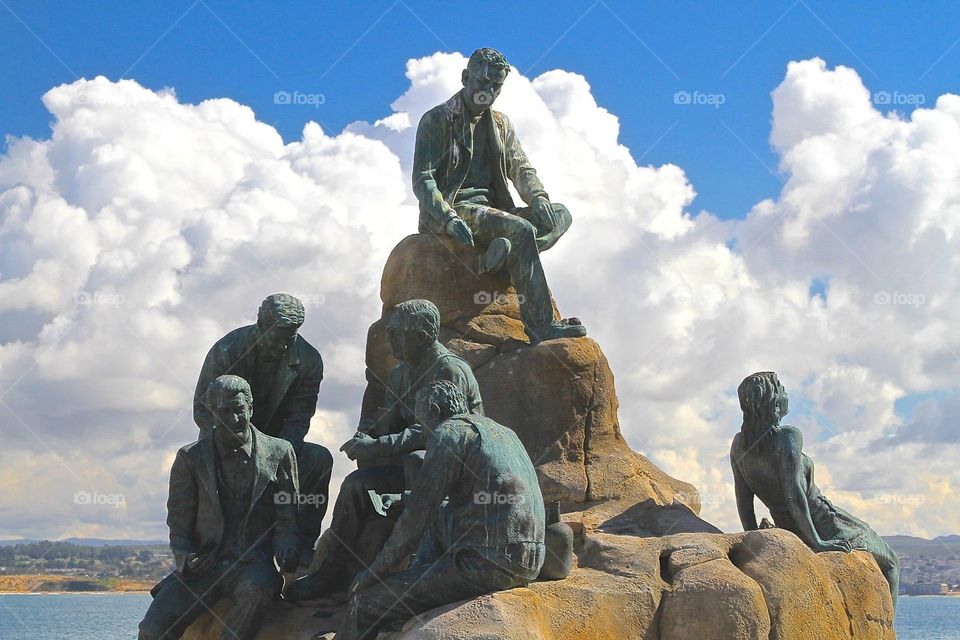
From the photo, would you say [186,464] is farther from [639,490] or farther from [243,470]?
[639,490]

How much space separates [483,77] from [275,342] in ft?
11.0

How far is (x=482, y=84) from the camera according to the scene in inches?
479

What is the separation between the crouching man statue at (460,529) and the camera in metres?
8.04

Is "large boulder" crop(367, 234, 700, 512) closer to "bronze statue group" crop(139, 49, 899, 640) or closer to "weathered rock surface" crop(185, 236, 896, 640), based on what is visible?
"weathered rock surface" crop(185, 236, 896, 640)

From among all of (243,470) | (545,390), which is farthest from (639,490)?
(243,470)

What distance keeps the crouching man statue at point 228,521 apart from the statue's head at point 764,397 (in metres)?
3.68

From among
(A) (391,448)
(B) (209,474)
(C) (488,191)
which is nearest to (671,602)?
(A) (391,448)

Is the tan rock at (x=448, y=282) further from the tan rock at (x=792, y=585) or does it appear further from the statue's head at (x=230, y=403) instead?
the tan rock at (x=792, y=585)

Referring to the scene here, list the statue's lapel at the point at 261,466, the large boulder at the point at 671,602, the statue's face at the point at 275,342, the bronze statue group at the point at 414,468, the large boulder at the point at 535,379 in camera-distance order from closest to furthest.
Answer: the large boulder at the point at 671,602
the bronze statue group at the point at 414,468
the statue's lapel at the point at 261,466
the statue's face at the point at 275,342
the large boulder at the point at 535,379

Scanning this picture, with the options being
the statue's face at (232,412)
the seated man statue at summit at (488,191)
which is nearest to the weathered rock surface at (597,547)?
the seated man statue at summit at (488,191)

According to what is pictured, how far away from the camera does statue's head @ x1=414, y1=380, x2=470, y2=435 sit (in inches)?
328

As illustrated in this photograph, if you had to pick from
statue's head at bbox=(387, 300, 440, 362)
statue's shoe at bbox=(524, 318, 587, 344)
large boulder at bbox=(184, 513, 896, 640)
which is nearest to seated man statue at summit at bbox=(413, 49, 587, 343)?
statue's shoe at bbox=(524, 318, 587, 344)

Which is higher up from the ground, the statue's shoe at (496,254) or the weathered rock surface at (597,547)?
the statue's shoe at (496,254)

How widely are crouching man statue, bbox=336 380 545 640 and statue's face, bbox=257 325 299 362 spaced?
2310mm
